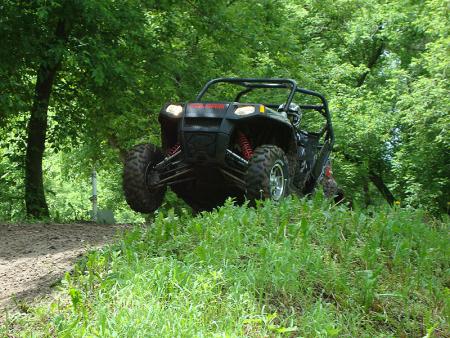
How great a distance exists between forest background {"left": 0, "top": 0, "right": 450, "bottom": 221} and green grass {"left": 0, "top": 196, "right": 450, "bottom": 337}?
4.38 m

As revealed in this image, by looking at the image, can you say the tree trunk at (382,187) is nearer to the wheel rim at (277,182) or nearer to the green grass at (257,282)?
the wheel rim at (277,182)

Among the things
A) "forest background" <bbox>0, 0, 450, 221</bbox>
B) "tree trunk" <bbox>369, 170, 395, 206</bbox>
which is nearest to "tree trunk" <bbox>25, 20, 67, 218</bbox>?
"forest background" <bbox>0, 0, 450, 221</bbox>

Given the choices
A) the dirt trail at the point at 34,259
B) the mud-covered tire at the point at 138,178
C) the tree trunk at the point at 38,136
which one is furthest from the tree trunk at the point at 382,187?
the mud-covered tire at the point at 138,178

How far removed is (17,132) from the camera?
15086mm

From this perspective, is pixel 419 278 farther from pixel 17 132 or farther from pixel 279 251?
pixel 17 132

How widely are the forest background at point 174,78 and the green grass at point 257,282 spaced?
4.38 metres

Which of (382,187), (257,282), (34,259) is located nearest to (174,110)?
(34,259)

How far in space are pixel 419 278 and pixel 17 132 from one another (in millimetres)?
11470

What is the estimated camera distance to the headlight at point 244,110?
7.53 metres

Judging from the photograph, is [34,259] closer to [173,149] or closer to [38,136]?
[173,149]

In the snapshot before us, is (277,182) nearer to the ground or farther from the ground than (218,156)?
nearer to the ground

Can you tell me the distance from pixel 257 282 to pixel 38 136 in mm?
10494

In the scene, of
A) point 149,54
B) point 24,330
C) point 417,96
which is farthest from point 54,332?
point 417,96

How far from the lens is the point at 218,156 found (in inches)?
300
